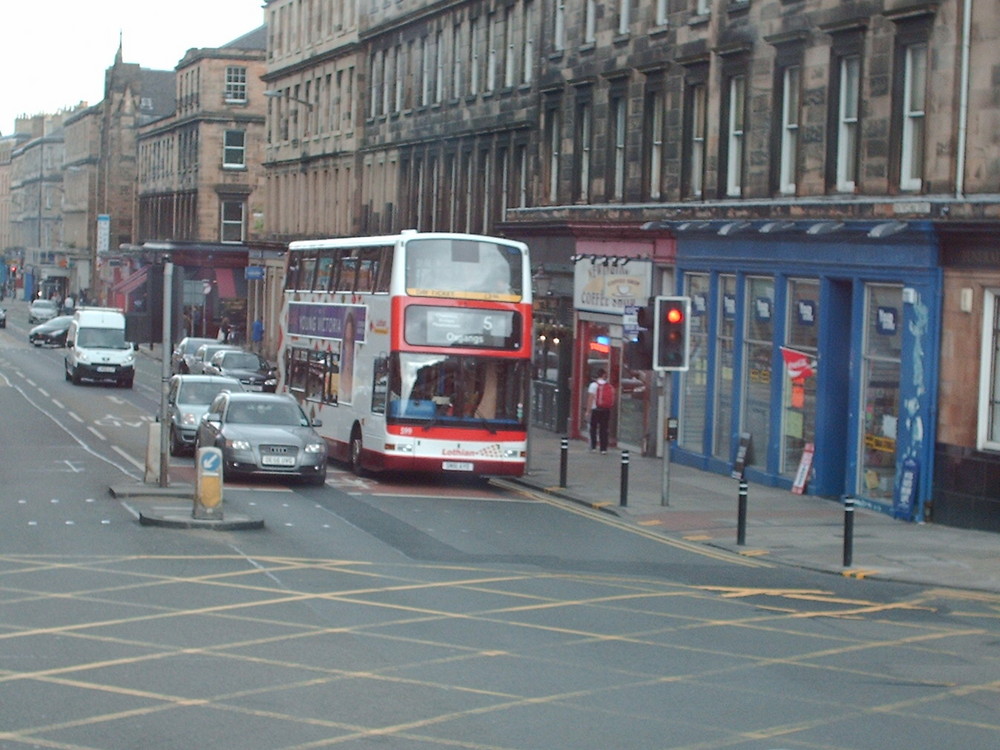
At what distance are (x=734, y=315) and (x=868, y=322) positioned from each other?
527cm

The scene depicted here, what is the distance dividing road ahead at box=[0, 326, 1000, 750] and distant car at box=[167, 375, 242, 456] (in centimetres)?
895

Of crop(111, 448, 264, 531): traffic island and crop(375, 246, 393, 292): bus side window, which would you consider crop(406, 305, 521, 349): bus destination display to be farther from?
crop(111, 448, 264, 531): traffic island

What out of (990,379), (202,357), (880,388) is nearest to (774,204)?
(880,388)

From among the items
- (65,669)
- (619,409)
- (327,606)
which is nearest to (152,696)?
(65,669)

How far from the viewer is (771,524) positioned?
24.4 m

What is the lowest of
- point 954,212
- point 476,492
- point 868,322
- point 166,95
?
point 476,492

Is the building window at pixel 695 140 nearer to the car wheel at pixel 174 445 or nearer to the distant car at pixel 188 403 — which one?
the distant car at pixel 188 403

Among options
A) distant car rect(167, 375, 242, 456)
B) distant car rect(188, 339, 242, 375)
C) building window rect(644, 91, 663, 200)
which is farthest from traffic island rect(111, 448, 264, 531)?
distant car rect(188, 339, 242, 375)

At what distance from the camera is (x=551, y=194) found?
42312 millimetres

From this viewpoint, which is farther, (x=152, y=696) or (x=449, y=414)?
(x=449, y=414)

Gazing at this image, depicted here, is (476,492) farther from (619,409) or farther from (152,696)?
(152,696)

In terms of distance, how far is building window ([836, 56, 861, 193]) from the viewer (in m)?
27.6

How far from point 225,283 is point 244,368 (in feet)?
133

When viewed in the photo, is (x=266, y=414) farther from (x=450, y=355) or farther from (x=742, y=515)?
(x=742, y=515)
